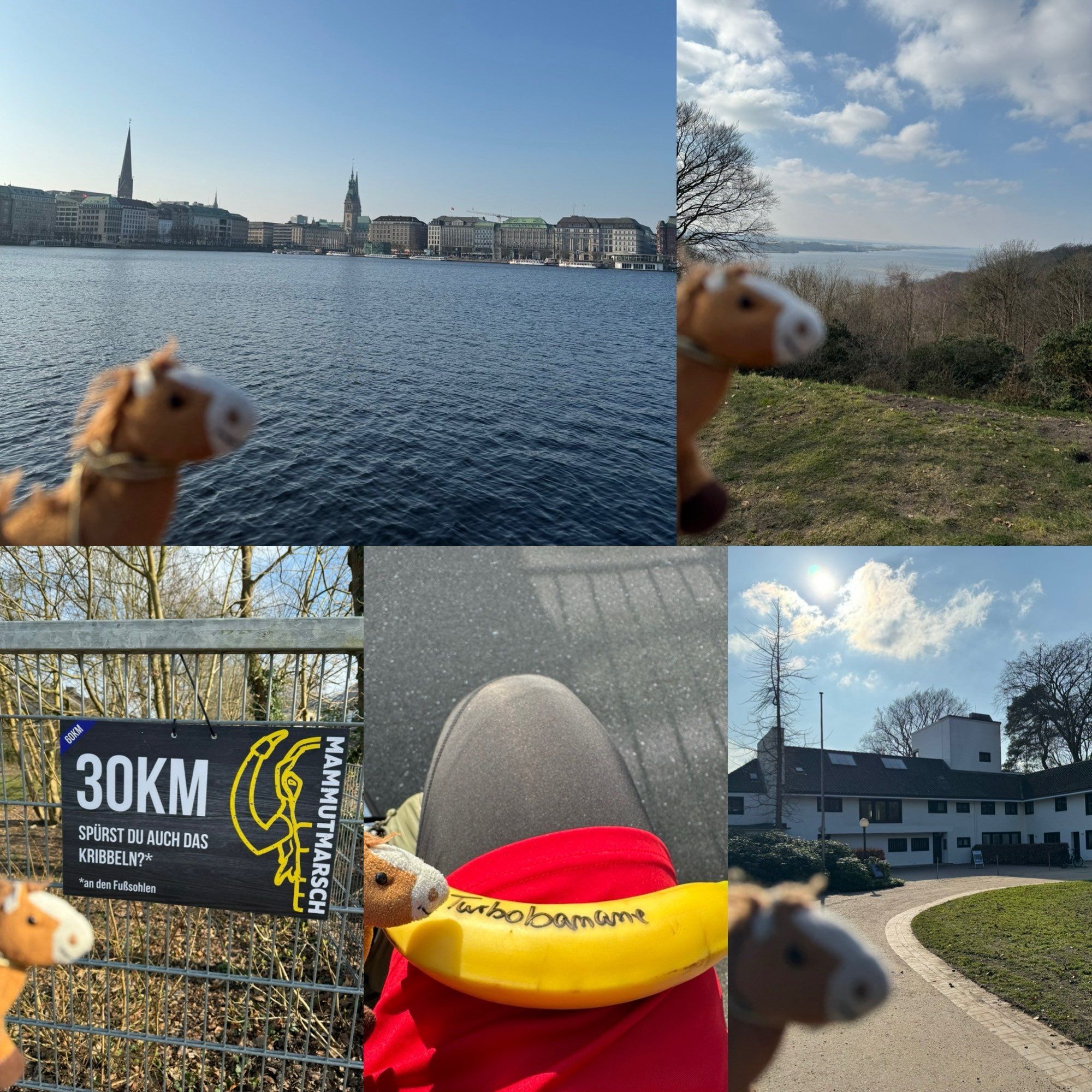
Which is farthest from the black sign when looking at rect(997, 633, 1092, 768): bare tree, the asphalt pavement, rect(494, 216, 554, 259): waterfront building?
rect(494, 216, 554, 259): waterfront building

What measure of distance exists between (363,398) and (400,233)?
431 cm

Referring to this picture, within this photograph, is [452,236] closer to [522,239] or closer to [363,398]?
[522,239]

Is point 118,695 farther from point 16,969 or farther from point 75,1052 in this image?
point 75,1052

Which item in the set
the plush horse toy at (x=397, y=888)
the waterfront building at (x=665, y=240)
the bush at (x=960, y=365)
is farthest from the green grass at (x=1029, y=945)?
the bush at (x=960, y=365)

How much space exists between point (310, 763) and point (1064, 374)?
8265mm

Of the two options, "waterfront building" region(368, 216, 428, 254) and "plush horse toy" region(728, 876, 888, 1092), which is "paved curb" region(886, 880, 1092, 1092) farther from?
"waterfront building" region(368, 216, 428, 254)

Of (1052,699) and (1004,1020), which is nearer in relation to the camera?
(1004,1020)

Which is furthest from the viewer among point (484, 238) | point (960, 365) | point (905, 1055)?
point (484, 238)

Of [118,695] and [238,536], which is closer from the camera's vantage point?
[118,695]

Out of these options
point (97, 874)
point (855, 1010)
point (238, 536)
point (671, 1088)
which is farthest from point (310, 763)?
point (238, 536)

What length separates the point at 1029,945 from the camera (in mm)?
1822

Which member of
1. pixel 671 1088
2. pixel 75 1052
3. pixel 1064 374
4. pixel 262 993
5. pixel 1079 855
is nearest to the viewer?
pixel 671 1088

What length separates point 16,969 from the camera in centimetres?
193

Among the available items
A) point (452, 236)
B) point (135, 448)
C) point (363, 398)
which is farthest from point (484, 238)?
point (135, 448)
